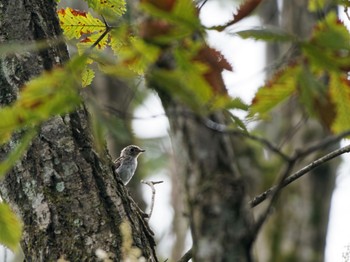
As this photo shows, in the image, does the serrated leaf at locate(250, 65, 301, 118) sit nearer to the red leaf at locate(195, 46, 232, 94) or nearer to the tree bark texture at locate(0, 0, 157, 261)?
the red leaf at locate(195, 46, 232, 94)

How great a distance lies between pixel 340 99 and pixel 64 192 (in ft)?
5.14

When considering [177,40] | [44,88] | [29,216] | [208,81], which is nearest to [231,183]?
[208,81]

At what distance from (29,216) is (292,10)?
21.1 feet

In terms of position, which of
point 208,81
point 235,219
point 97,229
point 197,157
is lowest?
point 235,219

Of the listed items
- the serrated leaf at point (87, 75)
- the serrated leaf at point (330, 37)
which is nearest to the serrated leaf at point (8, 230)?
the serrated leaf at point (330, 37)

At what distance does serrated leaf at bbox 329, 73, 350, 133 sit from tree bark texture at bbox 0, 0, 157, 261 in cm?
140

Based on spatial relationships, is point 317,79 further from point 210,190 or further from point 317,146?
point 210,190

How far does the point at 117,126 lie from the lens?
5.72 ft

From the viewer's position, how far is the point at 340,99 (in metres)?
1.84

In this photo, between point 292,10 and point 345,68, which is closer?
point 345,68

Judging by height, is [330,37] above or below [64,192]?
below

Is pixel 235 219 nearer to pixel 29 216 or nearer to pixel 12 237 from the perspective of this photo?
pixel 12 237

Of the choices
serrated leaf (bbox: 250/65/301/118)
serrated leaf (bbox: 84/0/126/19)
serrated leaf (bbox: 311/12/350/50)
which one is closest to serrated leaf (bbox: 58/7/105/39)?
serrated leaf (bbox: 84/0/126/19)

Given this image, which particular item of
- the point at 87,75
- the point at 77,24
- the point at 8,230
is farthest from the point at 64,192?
the point at 77,24
